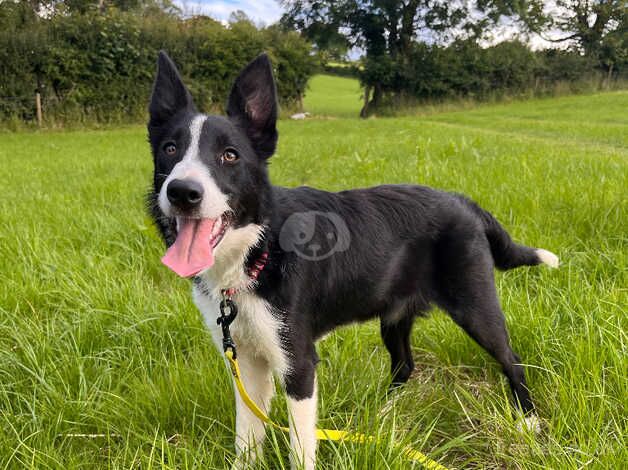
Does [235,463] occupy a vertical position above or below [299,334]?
below

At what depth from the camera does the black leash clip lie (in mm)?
1718

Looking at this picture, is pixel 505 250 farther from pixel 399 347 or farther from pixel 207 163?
pixel 207 163

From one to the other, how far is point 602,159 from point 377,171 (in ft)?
9.64

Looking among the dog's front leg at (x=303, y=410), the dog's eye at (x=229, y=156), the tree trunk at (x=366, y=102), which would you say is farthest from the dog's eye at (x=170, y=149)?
the tree trunk at (x=366, y=102)

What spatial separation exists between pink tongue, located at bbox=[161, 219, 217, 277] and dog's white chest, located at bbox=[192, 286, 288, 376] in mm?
239

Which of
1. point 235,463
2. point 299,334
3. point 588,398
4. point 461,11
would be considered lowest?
point 235,463

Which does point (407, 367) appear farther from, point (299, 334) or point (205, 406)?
point (205, 406)

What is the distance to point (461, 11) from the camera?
26234mm

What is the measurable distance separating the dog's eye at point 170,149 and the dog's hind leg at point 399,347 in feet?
4.11

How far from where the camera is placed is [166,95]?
1.99 m

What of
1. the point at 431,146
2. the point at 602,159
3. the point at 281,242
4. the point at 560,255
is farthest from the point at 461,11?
the point at 281,242

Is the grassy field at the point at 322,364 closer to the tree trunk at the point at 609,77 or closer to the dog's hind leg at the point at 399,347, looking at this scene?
the dog's hind leg at the point at 399,347

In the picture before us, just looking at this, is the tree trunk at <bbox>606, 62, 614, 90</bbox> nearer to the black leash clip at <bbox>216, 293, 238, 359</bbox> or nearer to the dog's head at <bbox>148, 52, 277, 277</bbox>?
the dog's head at <bbox>148, 52, 277, 277</bbox>

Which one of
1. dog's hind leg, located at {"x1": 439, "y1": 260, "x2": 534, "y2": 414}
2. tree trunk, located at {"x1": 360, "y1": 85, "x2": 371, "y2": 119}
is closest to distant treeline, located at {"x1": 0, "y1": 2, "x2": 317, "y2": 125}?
tree trunk, located at {"x1": 360, "y1": 85, "x2": 371, "y2": 119}
